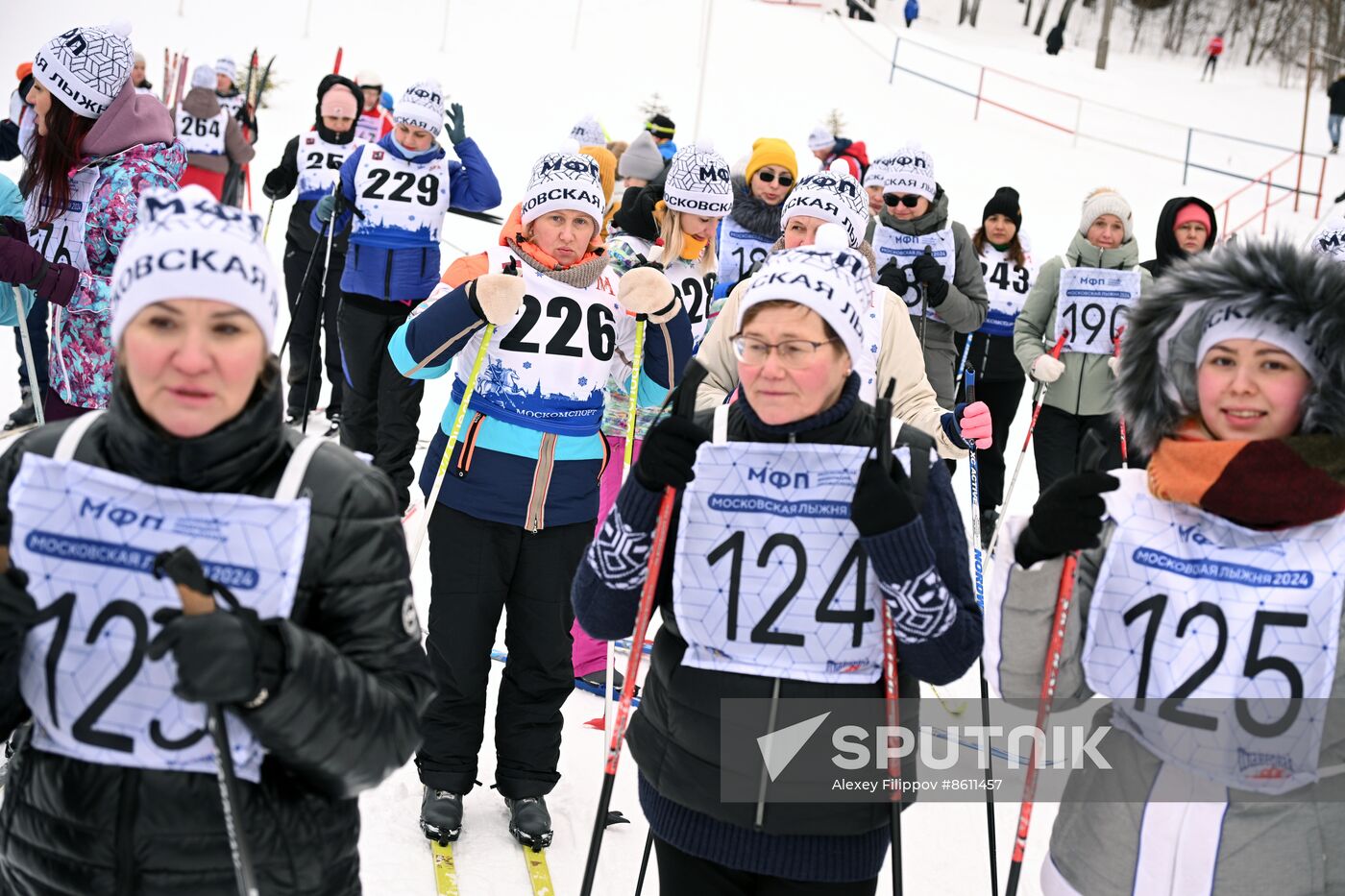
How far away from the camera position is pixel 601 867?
172 inches

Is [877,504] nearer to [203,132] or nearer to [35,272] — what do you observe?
[35,272]

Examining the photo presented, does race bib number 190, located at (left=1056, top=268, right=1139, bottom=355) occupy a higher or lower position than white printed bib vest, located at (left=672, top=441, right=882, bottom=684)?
higher

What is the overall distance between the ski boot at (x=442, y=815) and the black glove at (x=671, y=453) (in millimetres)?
2054

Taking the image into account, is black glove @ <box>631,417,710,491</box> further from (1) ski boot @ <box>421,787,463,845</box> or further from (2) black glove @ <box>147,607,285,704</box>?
(1) ski boot @ <box>421,787,463,845</box>

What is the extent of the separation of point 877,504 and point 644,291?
1.96 meters

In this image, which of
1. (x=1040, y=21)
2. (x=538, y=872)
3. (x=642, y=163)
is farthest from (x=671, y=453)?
(x=1040, y=21)

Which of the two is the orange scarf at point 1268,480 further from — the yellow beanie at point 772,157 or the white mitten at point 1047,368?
the yellow beanie at point 772,157

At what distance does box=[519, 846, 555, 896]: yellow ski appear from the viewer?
417 cm

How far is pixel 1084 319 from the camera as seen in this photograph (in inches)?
283

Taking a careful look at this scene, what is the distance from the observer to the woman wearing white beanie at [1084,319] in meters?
7.09

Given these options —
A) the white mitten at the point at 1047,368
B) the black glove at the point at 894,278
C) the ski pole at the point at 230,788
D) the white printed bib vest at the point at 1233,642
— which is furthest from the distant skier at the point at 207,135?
the white printed bib vest at the point at 1233,642

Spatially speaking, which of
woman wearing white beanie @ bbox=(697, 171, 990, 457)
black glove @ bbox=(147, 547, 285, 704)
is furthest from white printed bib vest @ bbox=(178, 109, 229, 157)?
black glove @ bbox=(147, 547, 285, 704)

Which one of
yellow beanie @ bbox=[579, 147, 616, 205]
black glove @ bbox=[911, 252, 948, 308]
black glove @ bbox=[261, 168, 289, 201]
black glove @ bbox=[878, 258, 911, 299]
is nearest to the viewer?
black glove @ bbox=[911, 252, 948, 308]

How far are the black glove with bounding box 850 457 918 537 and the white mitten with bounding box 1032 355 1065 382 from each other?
15.6ft
